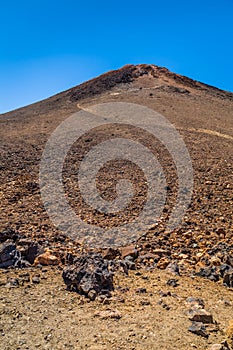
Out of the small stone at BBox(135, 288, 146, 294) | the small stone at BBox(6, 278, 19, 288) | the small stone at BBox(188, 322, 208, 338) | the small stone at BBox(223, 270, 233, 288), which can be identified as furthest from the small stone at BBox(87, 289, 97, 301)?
the small stone at BBox(223, 270, 233, 288)

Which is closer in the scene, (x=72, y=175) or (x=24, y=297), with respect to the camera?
(x=24, y=297)

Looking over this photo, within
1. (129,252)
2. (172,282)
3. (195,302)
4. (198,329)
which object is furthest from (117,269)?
(198,329)

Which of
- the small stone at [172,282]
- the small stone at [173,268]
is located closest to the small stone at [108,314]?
the small stone at [172,282]

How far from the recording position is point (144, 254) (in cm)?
532

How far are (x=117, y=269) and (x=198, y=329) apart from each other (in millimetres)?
1707

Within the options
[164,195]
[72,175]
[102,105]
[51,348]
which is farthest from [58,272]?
[102,105]

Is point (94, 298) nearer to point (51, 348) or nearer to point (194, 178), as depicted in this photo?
point (51, 348)

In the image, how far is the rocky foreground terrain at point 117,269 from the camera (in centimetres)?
318

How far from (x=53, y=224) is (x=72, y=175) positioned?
218 cm

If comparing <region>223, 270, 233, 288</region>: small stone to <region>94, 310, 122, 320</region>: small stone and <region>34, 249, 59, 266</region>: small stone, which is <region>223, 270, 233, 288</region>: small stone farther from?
<region>34, 249, 59, 266</region>: small stone

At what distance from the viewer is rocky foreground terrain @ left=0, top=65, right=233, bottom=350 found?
3182 millimetres

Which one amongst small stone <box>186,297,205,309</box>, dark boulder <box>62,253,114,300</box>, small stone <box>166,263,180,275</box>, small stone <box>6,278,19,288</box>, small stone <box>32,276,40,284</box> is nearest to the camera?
small stone <box>186,297,205,309</box>

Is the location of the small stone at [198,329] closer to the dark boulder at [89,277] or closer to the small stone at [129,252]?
the dark boulder at [89,277]

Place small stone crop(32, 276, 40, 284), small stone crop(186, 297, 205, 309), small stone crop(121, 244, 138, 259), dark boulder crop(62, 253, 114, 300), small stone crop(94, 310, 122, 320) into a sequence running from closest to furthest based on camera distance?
small stone crop(94, 310, 122, 320) < small stone crop(186, 297, 205, 309) < dark boulder crop(62, 253, 114, 300) < small stone crop(32, 276, 40, 284) < small stone crop(121, 244, 138, 259)
